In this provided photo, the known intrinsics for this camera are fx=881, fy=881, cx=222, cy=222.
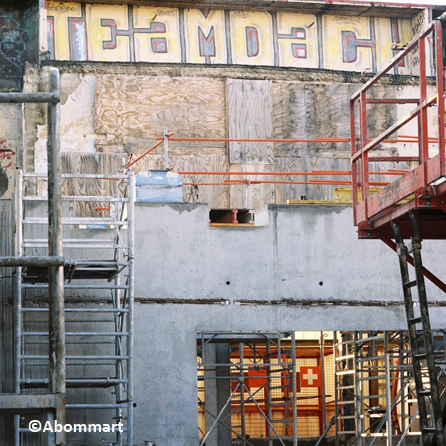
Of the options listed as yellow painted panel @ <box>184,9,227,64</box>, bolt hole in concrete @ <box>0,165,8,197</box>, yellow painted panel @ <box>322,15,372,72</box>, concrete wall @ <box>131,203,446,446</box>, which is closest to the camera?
concrete wall @ <box>131,203,446,446</box>

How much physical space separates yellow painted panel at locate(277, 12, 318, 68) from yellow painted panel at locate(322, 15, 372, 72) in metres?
0.33

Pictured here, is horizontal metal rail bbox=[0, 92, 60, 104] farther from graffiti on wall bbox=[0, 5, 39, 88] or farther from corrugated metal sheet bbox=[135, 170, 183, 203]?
graffiti on wall bbox=[0, 5, 39, 88]

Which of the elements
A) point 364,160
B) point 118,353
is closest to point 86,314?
point 118,353

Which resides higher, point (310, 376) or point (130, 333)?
point (130, 333)

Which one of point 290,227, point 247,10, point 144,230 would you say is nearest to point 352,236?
point 290,227

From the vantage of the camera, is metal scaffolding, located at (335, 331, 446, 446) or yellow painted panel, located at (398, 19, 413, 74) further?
yellow painted panel, located at (398, 19, 413, 74)

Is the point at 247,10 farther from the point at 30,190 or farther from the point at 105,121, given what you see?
the point at 30,190

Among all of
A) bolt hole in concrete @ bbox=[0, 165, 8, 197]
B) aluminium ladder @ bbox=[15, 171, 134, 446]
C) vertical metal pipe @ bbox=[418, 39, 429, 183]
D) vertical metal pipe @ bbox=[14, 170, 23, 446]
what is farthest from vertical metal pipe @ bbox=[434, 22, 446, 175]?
bolt hole in concrete @ bbox=[0, 165, 8, 197]

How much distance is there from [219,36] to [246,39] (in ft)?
2.42

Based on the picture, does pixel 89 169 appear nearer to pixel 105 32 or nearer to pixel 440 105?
pixel 105 32

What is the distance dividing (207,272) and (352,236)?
2.75 m

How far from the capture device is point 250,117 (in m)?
22.8

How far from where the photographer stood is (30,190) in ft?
67.7

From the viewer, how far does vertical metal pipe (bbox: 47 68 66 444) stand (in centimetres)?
729
